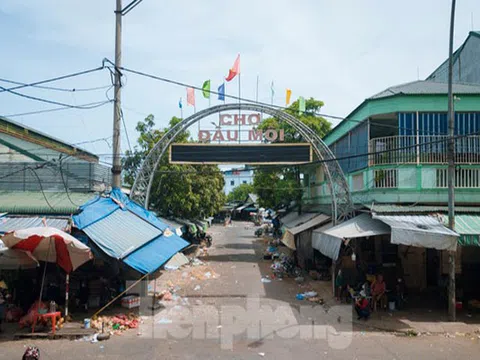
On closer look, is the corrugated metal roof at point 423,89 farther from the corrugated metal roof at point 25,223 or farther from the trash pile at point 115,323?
the corrugated metal roof at point 25,223

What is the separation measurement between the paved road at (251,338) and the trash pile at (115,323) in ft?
1.08

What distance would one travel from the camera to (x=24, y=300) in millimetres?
12055

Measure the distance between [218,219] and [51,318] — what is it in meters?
62.7

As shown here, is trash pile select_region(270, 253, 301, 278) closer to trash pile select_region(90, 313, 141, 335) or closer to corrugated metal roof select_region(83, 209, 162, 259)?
corrugated metal roof select_region(83, 209, 162, 259)

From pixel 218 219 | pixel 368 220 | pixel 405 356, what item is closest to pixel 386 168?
pixel 368 220

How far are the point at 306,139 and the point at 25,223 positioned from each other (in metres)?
A: 12.5

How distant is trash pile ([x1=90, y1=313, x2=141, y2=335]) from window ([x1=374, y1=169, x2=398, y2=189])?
10.2m

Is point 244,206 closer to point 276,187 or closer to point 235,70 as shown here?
point 276,187

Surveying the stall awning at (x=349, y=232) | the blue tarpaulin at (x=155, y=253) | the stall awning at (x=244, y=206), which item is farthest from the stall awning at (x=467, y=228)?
the stall awning at (x=244, y=206)

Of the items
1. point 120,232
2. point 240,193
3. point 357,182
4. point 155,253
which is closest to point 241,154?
point 357,182

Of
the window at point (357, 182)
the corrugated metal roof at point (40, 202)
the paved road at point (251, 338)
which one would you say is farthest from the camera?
the window at point (357, 182)

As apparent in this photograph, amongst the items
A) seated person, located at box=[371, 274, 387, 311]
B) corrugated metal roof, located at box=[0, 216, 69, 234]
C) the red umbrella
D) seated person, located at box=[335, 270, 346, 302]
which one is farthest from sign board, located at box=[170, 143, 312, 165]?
the red umbrella

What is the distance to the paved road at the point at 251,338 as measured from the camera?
897 cm

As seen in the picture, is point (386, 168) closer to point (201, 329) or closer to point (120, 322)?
point (201, 329)
